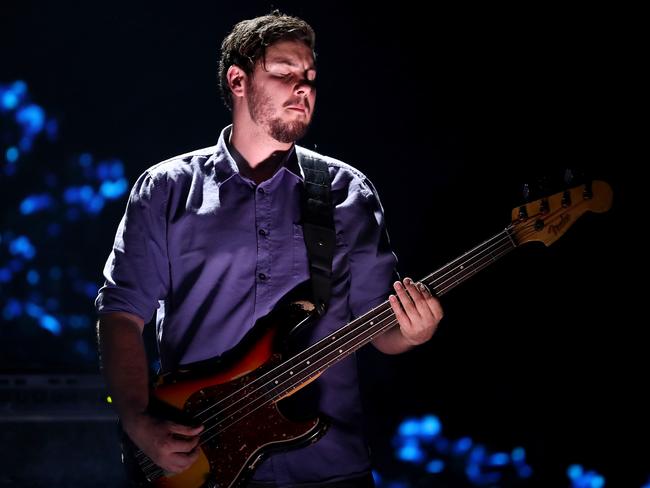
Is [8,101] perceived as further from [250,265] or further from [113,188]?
[250,265]

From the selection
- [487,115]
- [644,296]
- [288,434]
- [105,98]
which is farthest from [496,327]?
[105,98]

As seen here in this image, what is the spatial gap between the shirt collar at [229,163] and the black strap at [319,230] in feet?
0.09

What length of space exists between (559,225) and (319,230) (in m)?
0.74

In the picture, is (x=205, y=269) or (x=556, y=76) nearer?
(x=205, y=269)

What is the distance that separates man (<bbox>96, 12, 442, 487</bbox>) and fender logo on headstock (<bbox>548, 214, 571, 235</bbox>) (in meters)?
0.45

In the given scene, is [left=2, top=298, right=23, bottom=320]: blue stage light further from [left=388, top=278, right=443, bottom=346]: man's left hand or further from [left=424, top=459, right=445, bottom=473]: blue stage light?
[left=388, top=278, right=443, bottom=346]: man's left hand

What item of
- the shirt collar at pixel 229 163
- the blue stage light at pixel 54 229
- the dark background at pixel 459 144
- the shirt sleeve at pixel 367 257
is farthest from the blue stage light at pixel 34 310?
the shirt sleeve at pixel 367 257

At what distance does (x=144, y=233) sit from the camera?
84.5 inches

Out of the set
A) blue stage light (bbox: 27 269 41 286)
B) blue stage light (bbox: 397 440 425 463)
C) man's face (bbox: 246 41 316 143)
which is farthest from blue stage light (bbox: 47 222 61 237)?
blue stage light (bbox: 397 440 425 463)

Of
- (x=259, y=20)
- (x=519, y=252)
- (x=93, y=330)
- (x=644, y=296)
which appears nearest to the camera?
(x=259, y=20)

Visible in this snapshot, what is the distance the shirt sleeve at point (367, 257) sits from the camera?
89.1 inches

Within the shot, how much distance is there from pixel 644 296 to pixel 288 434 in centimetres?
222

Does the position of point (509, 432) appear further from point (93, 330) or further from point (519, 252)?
point (93, 330)

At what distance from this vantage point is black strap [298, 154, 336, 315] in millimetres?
2143
